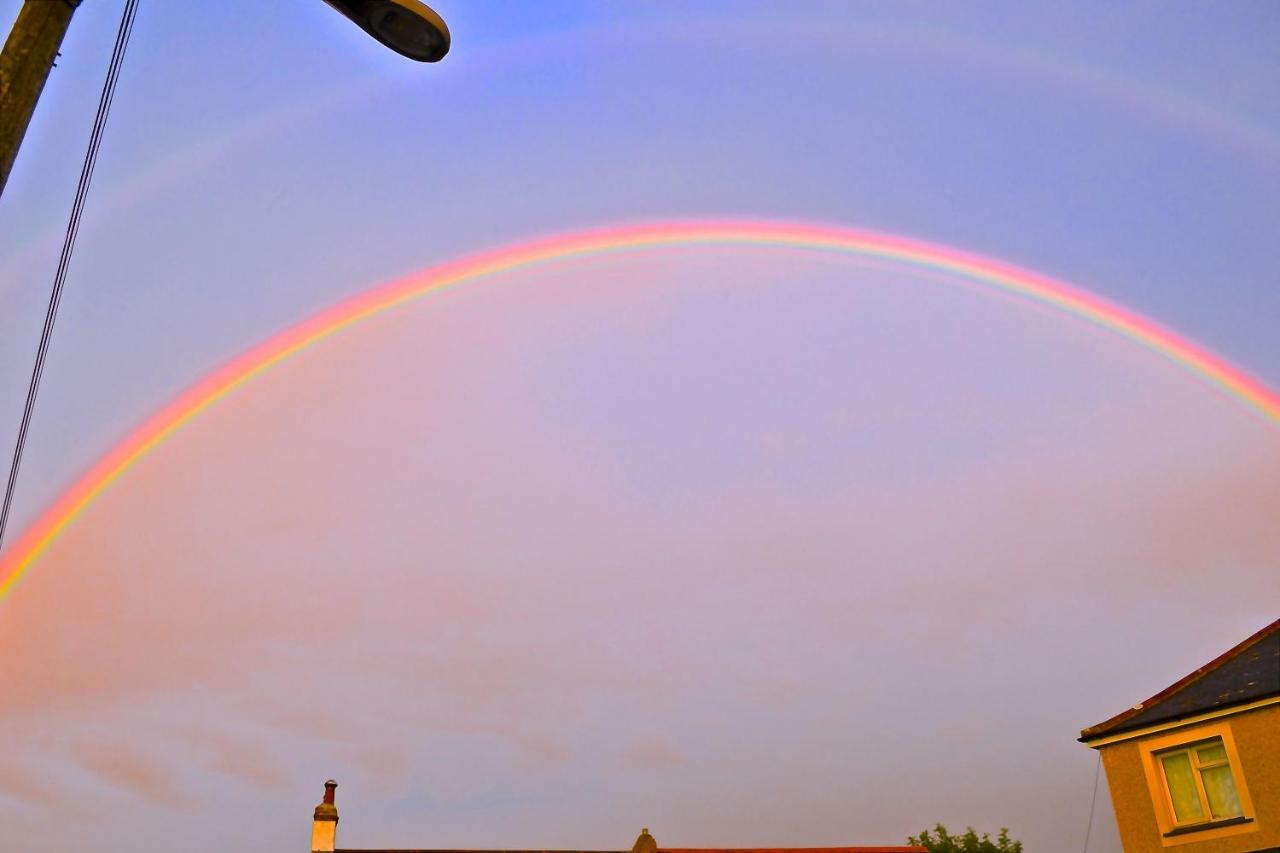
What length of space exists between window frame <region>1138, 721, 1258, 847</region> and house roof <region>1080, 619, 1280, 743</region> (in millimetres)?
430

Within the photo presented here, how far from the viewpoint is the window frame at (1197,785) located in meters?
22.0

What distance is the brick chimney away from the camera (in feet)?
79.2

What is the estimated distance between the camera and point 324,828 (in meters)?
24.3

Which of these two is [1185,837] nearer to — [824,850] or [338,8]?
[824,850]

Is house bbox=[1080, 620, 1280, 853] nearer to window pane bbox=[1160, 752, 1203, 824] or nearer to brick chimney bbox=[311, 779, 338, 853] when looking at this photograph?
window pane bbox=[1160, 752, 1203, 824]

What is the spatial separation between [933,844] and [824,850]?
5160 cm

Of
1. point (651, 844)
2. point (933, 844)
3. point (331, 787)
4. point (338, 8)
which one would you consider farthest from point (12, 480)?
point (933, 844)

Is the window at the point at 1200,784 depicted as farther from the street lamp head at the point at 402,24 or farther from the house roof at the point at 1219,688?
the street lamp head at the point at 402,24

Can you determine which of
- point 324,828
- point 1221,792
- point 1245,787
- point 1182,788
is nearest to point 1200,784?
point 1221,792

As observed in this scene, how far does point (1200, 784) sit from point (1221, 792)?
1.50ft

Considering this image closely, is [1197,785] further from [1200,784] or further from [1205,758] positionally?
[1205,758]

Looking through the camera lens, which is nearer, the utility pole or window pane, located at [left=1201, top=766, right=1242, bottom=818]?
the utility pole

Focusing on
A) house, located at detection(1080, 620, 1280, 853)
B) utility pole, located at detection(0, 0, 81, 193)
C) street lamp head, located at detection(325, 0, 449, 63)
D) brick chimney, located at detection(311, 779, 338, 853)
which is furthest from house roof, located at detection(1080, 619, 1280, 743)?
utility pole, located at detection(0, 0, 81, 193)

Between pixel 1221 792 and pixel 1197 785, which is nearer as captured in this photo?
pixel 1221 792
